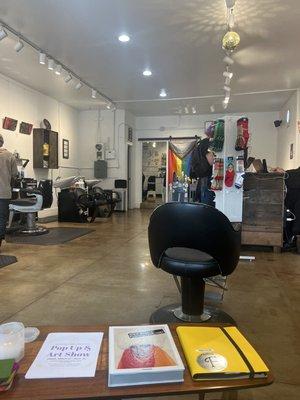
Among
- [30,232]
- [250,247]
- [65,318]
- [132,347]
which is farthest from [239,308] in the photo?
[30,232]

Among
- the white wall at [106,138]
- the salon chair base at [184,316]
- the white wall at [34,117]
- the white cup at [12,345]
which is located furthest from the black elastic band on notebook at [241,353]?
the white wall at [106,138]

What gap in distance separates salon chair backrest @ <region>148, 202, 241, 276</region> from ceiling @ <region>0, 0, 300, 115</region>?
10.1ft

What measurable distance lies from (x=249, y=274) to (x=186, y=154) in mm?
7700

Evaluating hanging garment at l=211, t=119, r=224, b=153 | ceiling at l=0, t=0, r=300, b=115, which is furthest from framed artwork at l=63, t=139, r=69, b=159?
hanging garment at l=211, t=119, r=224, b=153

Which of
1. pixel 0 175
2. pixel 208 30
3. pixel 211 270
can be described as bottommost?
pixel 211 270

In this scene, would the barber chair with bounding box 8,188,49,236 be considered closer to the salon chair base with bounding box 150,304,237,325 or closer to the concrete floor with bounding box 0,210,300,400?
the concrete floor with bounding box 0,210,300,400

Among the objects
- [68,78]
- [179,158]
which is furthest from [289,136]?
[68,78]

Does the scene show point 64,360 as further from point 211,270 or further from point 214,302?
point 214,302

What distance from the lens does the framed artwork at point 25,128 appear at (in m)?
7.37

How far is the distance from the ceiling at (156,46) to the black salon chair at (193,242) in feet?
10.2

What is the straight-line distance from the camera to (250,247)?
5.02 m

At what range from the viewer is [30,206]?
19.1ft

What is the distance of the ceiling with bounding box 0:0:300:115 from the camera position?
407 centimetres

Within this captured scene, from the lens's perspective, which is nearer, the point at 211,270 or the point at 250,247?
the point at 211,270
